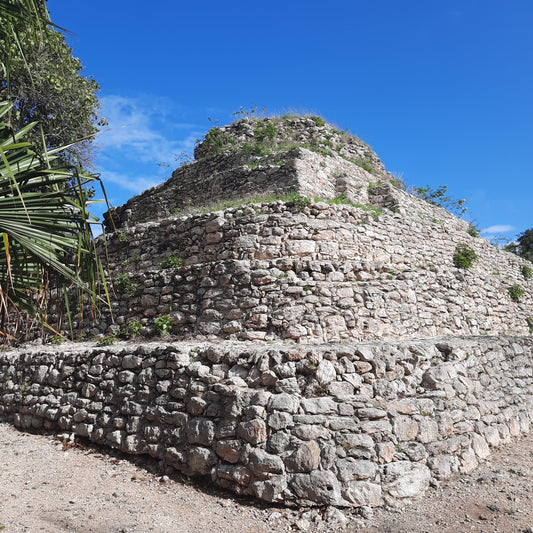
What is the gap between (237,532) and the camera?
14.8 feet

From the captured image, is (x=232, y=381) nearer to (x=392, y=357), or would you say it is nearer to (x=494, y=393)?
(x=392, y=357)

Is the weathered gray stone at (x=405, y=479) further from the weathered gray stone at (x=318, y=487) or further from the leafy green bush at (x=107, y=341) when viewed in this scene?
the leafy green bush at (x=107, y=341)

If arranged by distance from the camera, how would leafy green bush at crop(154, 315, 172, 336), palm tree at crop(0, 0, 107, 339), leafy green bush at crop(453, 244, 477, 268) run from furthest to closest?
leafy green bush at crop(453, 244, 477, 268) < leafy green bush at crop(154, 315, 172, 336) < palm tree at crop(0, 0, 107, 339)

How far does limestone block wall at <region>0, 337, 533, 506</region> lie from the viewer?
4.86 m

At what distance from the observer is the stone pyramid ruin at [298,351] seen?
5051 mm

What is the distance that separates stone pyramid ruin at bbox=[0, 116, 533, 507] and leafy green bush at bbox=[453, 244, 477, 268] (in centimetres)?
6

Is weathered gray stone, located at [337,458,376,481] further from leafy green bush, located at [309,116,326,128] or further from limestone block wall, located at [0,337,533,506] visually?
leafy green bush, located at [309,116,326,128]

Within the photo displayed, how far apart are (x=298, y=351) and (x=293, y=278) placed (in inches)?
97.2

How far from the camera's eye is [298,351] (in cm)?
548

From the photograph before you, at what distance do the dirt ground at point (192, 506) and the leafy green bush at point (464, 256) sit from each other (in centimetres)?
630

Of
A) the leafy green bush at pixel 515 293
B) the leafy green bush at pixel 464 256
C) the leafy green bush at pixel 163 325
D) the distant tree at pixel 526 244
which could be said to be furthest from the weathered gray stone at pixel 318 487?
the distant tree at pixel 526 244

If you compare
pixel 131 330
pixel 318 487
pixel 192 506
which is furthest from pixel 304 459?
pixel 131 330

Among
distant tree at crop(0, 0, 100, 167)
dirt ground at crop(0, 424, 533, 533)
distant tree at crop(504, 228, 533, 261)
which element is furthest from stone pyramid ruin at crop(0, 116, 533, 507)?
distant tree at crop(504, 228, 533, 261)

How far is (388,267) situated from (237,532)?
19.1ft
